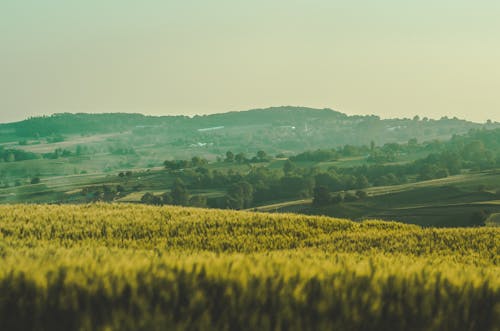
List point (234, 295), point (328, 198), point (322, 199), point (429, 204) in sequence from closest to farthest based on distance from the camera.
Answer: point (234, 295), point (429, 204), point (322, 199), point (328, 198)

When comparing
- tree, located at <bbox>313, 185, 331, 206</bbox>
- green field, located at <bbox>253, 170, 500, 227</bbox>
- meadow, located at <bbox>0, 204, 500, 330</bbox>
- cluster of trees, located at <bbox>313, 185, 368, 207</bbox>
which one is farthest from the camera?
cluster of trees, located at <bbox>313, 185, 368, 207</bbox>

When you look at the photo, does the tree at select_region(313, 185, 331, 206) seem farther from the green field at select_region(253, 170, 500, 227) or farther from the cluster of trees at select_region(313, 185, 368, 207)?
the green field at select_region(253, 170, 500, 227)

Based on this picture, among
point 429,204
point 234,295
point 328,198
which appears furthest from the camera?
point 328,198

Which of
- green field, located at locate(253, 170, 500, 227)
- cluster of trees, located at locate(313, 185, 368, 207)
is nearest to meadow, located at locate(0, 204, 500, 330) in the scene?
green field, located at locate(253, 170, 500, 227)

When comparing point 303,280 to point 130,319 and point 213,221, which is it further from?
point 213,221

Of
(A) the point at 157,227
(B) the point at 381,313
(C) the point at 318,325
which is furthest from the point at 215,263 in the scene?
(A) the point at 157,227

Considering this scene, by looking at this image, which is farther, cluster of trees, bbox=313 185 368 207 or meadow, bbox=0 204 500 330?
cluster of trees, bbox=313 185 368 207

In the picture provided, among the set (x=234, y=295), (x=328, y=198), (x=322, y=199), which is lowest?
(x=322, y=199)

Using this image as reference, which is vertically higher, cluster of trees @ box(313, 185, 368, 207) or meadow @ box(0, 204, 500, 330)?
meadow @ box(0, 204, 500, 330)

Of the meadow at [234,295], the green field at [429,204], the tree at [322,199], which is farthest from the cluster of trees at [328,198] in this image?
the meadow at [234,295]

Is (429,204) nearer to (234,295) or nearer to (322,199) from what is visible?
(322,199)

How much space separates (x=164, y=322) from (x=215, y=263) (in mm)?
1477

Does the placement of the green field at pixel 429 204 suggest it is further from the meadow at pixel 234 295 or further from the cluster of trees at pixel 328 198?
the meadow at pixel 234 295

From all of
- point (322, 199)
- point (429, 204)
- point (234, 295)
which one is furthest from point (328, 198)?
point (234, 295)
